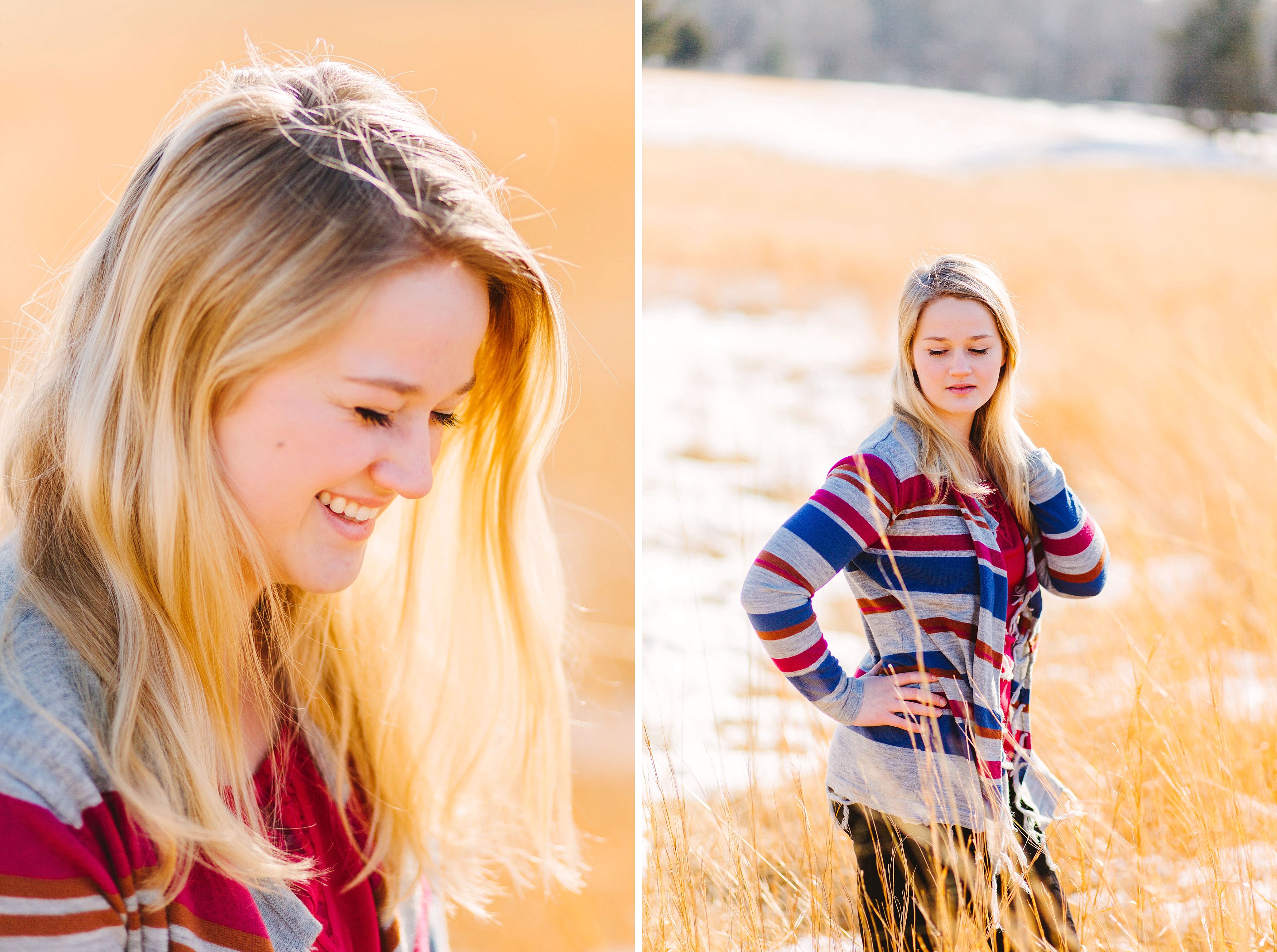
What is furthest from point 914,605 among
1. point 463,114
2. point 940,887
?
point 463,114

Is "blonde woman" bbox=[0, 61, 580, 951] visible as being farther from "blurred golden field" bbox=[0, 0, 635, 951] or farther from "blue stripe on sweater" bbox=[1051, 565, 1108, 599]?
"blurred golden field" bbox=[0, 0, 635, 951]

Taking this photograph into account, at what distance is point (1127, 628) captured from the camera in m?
2.72

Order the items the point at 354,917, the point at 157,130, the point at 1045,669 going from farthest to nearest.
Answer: the point at 1045,669, the point at 157,130, the point at 354,917

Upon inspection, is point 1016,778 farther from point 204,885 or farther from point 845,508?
point 204,885

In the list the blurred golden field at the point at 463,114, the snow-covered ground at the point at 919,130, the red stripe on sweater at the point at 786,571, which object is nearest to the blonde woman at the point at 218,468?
the red stripe on sweater at the point at 786,571

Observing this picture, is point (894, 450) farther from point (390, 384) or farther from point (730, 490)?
point (730, 490)

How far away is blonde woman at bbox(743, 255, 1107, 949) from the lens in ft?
4.60

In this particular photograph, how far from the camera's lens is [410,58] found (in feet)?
23.6

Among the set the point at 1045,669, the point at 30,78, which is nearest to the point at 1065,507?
the point at 1045,669

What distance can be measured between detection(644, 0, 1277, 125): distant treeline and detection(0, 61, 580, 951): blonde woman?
24253mm

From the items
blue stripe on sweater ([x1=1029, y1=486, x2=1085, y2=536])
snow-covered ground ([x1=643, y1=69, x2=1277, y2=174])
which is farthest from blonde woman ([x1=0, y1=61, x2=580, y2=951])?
snow-covered ground ([x1=643, y1=69, x2=1277, y2=174])

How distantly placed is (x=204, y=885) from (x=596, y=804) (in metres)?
4.01

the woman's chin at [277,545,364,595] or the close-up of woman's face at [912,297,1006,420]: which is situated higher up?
→ the close-up of woman's face at [912,297,1006,420]

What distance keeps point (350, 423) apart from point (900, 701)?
877 millimetres
